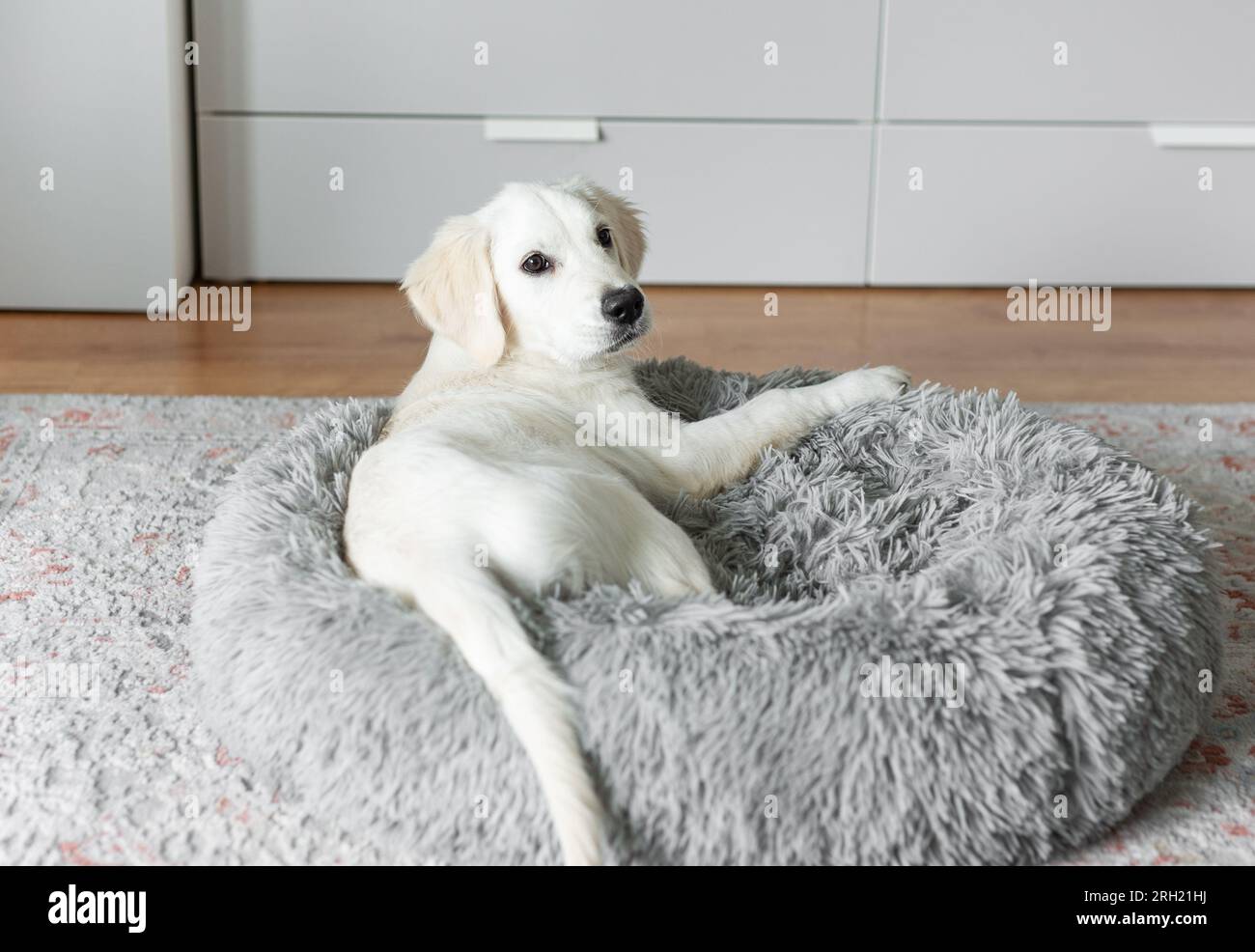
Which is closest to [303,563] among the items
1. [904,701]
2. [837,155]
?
[904,701]

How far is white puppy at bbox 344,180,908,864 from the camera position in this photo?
1.47m

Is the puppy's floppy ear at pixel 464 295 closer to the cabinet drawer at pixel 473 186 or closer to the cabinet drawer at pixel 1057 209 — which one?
the cabinet drawer at pixel 473 186

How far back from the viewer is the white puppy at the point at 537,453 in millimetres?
1467

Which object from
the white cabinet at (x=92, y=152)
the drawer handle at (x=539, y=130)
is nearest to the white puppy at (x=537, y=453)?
the drawer handle at (x=539, y=130)

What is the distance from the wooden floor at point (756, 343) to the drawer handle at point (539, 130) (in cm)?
46

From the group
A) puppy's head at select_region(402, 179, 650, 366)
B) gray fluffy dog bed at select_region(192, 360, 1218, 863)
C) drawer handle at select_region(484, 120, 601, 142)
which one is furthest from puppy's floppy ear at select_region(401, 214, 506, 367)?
drawer handle at select_region(484, 120, 601, 142)

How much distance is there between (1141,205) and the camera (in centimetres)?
377

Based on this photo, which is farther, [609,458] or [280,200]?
[280,200]

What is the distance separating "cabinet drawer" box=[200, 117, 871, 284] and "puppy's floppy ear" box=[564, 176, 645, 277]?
1374 millimetres

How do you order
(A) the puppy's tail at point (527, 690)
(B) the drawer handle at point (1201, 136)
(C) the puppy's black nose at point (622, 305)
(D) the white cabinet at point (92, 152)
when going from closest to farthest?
1. (A) the puppy's tail at point (527, 690)
2. (C) the puppy's black nose at point (622, 305)
3. (D) the white cabinet at point (92, 152)
4. (B) the drawer handle at point (1201, 136)

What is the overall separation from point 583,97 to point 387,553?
7.41 feet

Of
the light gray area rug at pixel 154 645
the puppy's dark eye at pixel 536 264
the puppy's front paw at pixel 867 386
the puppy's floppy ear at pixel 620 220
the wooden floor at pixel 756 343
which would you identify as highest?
the puppy's floppy ear at pixel 620 220

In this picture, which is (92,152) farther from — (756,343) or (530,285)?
(530,285)

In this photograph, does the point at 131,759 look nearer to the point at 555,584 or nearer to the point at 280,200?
the point at 555,584
